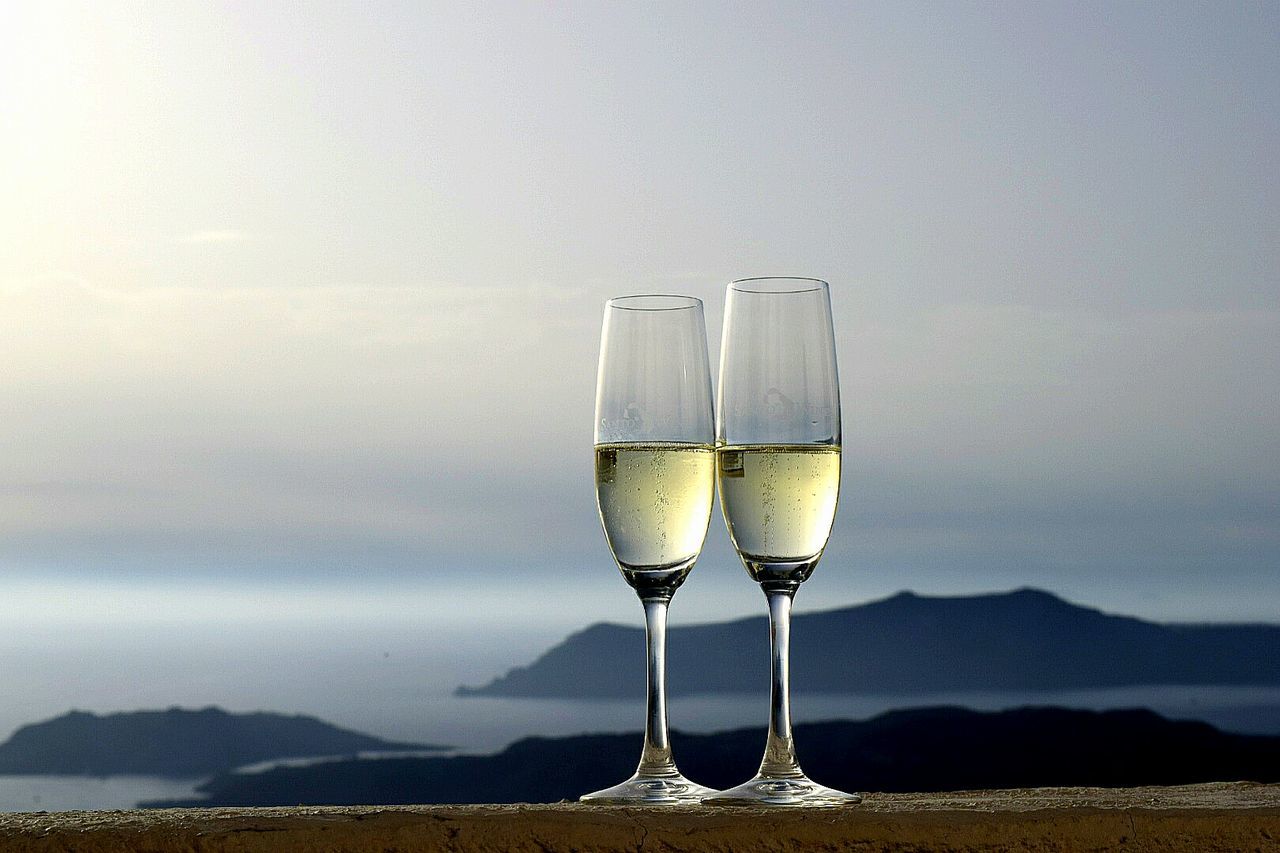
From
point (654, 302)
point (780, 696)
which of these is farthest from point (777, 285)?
point (780, 696)

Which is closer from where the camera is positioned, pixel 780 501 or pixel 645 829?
pixel 645 829

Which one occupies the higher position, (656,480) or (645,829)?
(656,480)

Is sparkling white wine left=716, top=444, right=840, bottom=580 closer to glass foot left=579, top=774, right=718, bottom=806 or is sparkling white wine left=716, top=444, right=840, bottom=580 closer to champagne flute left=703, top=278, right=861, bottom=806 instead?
champagne flute left=703, top=278, right=861, bottom=806

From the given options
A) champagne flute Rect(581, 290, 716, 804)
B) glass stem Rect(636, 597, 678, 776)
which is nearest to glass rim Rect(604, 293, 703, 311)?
champagne flute Rect(581, 290, 716, 804)

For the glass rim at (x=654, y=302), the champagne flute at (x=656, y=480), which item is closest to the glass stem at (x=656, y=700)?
the champagne flute at (x=656, y=480)

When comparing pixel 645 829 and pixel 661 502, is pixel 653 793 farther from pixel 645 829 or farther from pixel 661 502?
pixel 661 502

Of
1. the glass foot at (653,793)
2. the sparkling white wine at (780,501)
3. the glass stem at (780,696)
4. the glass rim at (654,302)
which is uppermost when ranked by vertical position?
the glass rim at (654,302)

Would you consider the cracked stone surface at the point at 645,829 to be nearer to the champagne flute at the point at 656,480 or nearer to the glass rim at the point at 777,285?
the champagne flute at the point at 656,480
